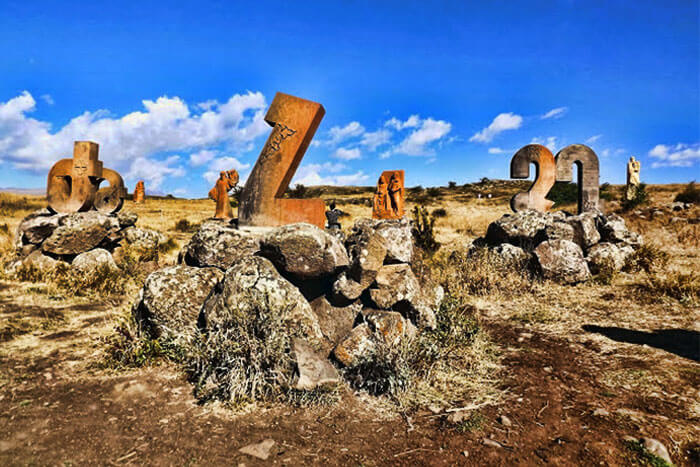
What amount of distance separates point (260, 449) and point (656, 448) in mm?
2840

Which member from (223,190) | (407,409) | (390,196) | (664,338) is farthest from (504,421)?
(223,190)

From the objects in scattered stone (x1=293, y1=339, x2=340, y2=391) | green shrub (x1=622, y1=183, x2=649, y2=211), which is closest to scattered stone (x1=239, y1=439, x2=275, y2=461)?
scattered stone (x1=293, y1=339, x2=340, y2=391)

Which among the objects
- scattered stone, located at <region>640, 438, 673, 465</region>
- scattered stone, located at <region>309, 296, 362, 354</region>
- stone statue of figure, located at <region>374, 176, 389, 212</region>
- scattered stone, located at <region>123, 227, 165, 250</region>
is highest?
stone statue of figure, located at <region>374, 176, 389, 212</region>

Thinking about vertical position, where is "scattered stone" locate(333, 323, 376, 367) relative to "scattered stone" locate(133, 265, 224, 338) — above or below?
below

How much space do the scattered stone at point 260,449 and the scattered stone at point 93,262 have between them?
7485mm

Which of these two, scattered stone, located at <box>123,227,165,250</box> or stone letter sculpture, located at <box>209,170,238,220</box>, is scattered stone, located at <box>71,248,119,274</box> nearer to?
scattered stone, located at <box>123,227,165,250</box>

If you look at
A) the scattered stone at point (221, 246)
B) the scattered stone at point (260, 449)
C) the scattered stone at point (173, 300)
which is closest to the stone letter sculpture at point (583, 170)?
the scattered stone at point (221, 246)

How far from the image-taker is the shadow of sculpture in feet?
15.7

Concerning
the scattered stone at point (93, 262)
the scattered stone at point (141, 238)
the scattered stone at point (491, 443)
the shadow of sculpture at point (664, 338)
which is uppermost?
the scattered stone at point (141, 238)

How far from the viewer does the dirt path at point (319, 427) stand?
282 centimetres

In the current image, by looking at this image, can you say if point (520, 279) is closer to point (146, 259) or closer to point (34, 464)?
point (34, 464)

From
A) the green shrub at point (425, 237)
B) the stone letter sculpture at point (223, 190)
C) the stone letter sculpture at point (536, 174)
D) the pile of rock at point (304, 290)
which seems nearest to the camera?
the pile of rock at point (304, 290)

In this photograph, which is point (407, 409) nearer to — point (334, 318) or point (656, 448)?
point (334, 318)

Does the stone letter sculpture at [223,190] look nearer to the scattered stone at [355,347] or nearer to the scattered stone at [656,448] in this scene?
the scattered stone at [355,347]
